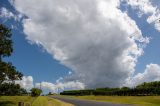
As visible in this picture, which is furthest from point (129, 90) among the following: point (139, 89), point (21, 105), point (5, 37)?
point (21, 105)

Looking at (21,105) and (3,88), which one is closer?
(21,105)

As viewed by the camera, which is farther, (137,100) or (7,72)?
(137,100)

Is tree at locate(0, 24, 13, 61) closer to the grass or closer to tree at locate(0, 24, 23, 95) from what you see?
tree at locate(0, 24, 23, 95)

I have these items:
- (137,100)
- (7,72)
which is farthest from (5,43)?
(137,100)

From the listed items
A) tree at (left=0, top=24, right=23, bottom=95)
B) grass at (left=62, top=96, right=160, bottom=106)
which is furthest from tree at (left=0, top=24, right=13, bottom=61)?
grass at (left=62, top=96, right=160, bottom=106)

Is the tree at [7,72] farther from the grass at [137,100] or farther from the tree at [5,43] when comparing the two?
the grass at [137,100]

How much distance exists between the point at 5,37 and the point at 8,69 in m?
6.53

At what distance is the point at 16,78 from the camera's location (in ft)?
156

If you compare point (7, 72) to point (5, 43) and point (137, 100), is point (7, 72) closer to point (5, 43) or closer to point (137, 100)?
point (5, 43)

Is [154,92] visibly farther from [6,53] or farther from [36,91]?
[6,53]

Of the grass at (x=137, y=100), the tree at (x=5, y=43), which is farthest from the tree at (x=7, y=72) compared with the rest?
the grass at (x=137, y=100)

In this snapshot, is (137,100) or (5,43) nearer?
(5,43)

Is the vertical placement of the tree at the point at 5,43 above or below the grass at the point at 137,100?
above

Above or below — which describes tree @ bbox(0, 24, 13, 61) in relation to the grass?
above
